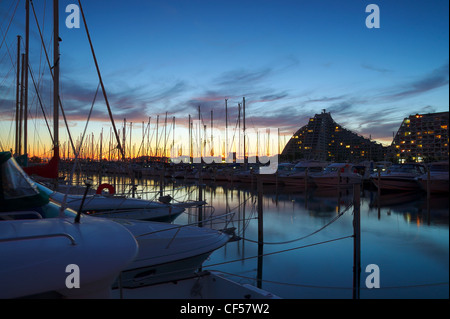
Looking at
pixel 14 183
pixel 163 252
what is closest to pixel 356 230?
pixel 163 252

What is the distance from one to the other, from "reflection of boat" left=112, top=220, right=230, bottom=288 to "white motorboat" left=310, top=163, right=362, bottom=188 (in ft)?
107

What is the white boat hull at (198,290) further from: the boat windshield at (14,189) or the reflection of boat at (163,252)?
the boat windshield at (14,189)

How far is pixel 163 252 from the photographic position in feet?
23.8

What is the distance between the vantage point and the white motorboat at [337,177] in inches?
1507

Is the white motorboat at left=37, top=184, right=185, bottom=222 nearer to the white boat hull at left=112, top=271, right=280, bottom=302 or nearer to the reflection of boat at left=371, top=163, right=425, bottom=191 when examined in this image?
the white boat hull at left=112, top=271, right=280, bottom=302

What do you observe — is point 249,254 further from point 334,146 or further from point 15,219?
point 334,146

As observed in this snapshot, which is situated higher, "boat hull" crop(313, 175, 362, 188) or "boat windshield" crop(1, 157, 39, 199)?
"boat windshield" crop(1, 157, 39, 199)

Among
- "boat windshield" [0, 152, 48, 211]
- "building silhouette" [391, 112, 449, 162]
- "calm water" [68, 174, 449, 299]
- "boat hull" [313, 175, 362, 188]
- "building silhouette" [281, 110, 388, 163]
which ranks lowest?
"calm water" [68, 174, 449, 299]

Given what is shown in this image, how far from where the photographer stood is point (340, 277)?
9.50 meters

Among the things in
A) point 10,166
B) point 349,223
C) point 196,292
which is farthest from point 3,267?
point 349,223

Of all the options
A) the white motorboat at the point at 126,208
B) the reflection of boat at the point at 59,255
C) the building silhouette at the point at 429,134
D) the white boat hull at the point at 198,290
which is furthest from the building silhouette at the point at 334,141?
the reflection of boat at the point at 59,255

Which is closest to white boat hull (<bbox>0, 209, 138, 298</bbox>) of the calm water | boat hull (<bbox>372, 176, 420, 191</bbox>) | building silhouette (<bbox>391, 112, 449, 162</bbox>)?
the calm water

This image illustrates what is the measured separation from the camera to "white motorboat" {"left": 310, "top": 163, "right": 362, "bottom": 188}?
3828cm
